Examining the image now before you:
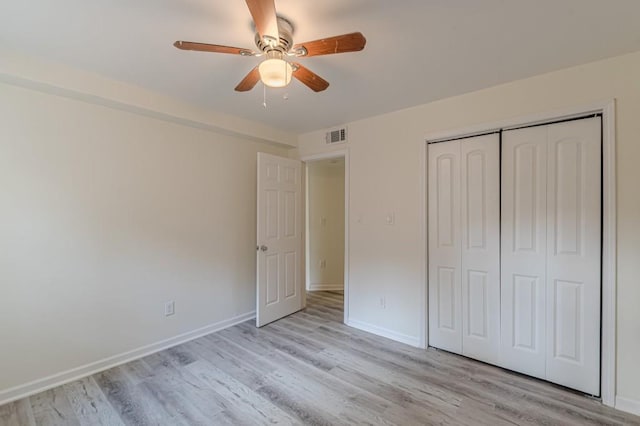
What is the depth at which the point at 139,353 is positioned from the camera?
2.64 m

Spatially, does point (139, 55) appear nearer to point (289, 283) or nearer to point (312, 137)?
point (312, 137)

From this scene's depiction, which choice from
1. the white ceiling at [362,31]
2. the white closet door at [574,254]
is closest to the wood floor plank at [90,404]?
the white ceiling at [362,31]

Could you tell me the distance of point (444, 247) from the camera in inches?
109

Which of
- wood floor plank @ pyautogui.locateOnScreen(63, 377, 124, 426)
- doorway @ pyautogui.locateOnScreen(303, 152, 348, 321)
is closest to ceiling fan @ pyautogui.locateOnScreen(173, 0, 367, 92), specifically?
wood floor plank @ pyautogui.locateOnScreen(63, 377, 124, 426)

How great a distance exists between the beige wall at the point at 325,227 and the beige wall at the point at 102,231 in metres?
1.90

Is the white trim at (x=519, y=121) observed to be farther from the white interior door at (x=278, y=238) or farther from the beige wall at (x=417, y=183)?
the white interior door at (x=278, y=238)

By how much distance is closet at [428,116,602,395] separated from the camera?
6.91ft

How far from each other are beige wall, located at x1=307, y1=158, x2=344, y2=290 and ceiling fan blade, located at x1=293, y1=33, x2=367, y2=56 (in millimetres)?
3433

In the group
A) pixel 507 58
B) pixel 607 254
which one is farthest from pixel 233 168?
pixel 607 254

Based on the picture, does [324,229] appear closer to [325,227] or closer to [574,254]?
[325,227]

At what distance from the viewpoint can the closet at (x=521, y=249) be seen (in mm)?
2107

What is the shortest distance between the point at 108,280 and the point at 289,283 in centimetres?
191

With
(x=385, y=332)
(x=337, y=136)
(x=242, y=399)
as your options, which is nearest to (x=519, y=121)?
(x=337, y=136)

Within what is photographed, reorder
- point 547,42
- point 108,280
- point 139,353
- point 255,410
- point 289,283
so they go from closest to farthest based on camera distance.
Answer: point 547,42, point 255,410, point 108,280, point 139,353, point 289,283
